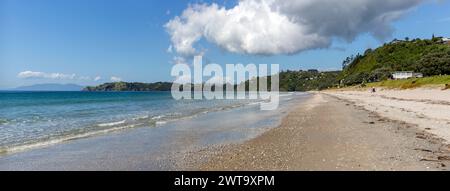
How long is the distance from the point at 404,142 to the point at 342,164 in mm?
4937

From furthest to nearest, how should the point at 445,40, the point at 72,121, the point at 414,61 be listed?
the point at 445,40 → the point at 414,61 → the point at 72,121

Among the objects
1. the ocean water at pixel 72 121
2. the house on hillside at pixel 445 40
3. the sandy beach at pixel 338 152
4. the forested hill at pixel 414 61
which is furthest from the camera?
the house on hillside at pixel 445 40

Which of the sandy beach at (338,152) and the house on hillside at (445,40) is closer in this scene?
the sandy beach at (338,152)

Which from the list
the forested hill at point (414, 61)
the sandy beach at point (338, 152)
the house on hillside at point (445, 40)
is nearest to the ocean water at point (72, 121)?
the sandy beach at point (338, 152)

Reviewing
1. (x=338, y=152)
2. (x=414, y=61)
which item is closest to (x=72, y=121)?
(x=338, y=152)

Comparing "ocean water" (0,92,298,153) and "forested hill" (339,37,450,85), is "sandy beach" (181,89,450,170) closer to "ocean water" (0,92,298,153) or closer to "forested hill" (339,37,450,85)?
"ocean water" (0,92,298,153)

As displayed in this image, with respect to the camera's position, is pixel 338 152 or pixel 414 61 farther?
pixel 414 61

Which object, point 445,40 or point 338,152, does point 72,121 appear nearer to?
point 338,152

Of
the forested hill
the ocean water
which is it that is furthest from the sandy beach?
the forested hill

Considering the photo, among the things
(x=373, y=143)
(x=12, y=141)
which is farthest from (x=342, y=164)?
(x=12, y=141)

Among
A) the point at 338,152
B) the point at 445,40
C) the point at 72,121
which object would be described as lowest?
the point at 72,121

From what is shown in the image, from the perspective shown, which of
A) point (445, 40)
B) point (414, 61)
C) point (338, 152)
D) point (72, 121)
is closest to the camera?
point (338, 152)

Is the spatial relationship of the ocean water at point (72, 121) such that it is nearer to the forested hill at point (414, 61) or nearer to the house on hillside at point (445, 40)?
the forested hill at point (414, 61)
